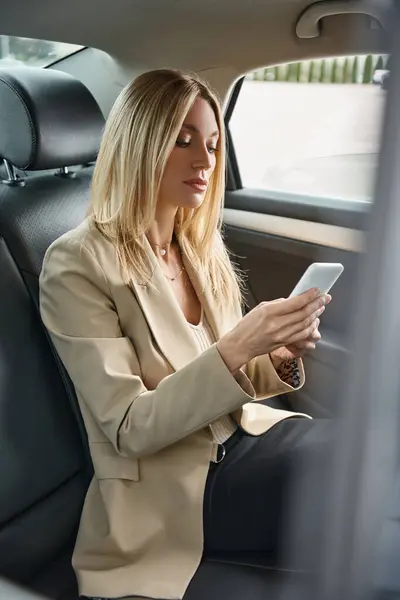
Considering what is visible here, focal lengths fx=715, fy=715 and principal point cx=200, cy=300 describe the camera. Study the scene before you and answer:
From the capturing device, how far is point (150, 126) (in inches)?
48.4

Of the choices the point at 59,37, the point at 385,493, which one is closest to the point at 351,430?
the point at 385,493

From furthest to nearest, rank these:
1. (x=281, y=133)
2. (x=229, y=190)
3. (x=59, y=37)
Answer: (x=229, y=190) → (x=281, y=133) → (x=59, y=37)

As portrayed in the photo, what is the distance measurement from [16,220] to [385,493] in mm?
1015

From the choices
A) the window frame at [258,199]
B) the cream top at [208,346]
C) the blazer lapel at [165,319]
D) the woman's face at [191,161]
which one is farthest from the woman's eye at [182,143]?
the window frame at [258,199]

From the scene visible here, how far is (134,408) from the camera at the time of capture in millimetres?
1110

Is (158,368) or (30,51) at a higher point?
(30,51)

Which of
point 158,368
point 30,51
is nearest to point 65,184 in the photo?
point 30,51

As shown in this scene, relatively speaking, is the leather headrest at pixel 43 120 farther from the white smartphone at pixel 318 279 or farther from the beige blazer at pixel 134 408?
→ the white smartphone at pixel 318 279

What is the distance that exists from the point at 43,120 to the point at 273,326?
25.3 inches

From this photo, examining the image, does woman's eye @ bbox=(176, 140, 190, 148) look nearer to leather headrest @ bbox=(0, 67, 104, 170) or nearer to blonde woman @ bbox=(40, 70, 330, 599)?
blonde woman @ bbox=(40, 70, 330, 599)

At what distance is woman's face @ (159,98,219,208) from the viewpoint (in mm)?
1271

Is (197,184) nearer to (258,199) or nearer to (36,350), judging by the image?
(36,350)

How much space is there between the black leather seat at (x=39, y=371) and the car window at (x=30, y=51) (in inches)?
5.8

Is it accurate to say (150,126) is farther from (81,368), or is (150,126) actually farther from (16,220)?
(81,368)
